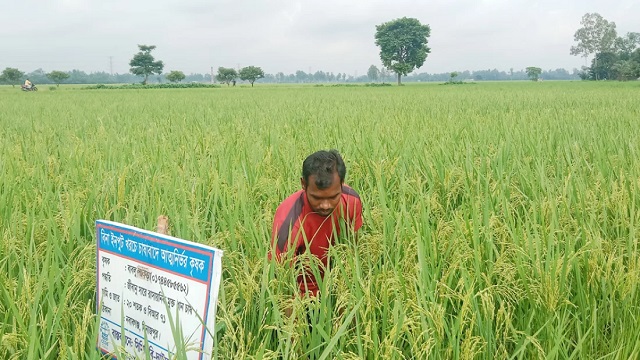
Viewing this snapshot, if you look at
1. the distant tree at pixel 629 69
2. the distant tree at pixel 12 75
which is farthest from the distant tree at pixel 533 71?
the distant tree at pixel 12 75

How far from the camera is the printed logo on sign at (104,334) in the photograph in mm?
1218

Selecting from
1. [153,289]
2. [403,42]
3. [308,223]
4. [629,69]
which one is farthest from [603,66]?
[153,289]

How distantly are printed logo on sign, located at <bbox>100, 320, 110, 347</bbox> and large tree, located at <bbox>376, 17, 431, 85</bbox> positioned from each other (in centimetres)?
5393

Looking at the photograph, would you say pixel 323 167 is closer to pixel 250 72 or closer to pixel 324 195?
pixel 324 195

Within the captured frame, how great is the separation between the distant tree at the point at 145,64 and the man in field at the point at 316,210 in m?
64.0

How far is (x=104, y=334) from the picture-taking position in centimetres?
Result: 123

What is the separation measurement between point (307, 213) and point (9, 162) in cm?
239

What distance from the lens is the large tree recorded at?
53.8m

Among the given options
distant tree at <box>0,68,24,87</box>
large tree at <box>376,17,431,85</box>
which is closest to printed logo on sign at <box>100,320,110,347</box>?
large tree at <box>376,17,431,85</box>

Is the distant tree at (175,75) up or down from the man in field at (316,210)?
up

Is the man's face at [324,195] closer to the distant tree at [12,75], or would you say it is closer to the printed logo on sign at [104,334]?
the printed logo on sign at [104,334]

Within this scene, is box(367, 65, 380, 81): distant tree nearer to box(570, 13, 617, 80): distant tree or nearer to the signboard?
box(570, 13, 617, 80): distant tree

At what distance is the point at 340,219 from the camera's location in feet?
5.81

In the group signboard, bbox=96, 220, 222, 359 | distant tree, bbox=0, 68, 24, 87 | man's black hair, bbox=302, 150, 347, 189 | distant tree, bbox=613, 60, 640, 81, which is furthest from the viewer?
distant tree, bbox=0, 68, 24, 87
